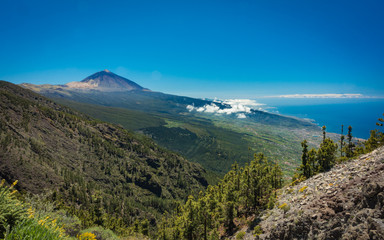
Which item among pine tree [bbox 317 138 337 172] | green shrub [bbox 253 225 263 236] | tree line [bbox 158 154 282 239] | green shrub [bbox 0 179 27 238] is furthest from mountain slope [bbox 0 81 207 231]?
pine tree [bbox 317 138 337 172]

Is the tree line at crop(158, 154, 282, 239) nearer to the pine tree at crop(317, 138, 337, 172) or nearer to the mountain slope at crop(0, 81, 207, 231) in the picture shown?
the pine tree at crop(317, 138, 337, 172)

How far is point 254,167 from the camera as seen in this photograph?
37.8 m

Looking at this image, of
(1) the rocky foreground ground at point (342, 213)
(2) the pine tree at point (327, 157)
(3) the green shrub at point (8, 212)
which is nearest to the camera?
(3) the green shrub at point (8, 212)

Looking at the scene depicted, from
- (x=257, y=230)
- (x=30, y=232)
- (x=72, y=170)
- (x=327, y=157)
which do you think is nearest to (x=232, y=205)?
(x=257, y=230)

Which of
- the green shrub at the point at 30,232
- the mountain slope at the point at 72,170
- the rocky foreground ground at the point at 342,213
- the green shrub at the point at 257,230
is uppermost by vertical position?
the green shrub at the point at 30,232

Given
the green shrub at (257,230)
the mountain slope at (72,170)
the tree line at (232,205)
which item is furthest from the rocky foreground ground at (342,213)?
the mountain slope at (72,170)

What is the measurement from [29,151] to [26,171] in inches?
1126

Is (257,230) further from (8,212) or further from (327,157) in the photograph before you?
(8,212)

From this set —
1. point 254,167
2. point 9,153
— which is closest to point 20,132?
point 9,153

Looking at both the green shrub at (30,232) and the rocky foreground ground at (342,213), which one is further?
the rocky foreground ground at (342,213)

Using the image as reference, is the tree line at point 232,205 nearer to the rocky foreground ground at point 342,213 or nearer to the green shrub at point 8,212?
the rocky foreground ground at point 342,213

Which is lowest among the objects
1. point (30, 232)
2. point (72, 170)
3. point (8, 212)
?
point (72, 170)

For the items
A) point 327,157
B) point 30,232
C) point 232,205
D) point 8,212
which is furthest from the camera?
Result: point 232,205

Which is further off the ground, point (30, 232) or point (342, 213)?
point (30, 232)
